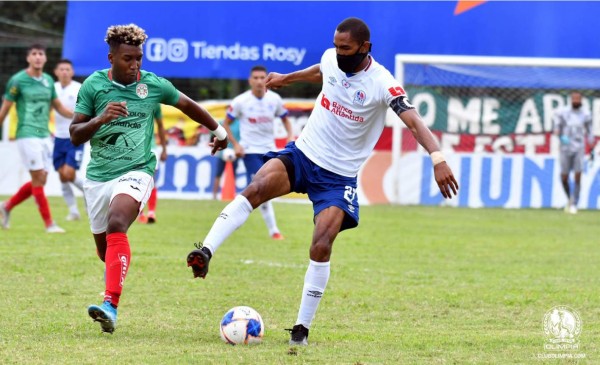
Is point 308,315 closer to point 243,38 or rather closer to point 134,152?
point 134,152

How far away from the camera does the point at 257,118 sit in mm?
15297

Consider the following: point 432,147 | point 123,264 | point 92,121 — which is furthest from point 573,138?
point 92,121

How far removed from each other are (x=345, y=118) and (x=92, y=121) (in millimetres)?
1674

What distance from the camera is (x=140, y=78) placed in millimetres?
7574

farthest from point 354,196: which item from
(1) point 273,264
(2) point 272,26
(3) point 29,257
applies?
(2) point 272,26

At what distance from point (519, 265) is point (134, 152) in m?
6.11

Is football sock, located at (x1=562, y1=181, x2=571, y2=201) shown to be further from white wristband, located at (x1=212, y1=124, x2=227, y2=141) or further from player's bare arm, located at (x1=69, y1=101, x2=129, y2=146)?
player's bare arm, located at (x1=69, y1=101, x2=129, y2=146)

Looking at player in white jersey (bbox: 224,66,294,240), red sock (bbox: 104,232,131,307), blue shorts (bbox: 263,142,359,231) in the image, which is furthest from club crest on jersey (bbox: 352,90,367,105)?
player in white jersey (bbox: 224,66,294,240)

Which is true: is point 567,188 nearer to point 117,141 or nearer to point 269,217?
point 269,217

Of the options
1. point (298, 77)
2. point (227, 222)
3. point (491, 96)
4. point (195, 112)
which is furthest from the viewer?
point (491, 96)

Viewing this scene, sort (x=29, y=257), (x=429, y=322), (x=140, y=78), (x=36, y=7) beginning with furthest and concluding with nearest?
(x=36, y=7) → (x=29, y=257) → (x=429, y=322) → (x=140, y=78)

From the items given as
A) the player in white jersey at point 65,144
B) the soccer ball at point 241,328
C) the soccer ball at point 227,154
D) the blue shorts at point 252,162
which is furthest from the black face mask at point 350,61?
the soccer ball at point 227,154

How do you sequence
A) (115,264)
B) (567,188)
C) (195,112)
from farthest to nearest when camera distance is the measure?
(567,188), (195,112), (115,264)

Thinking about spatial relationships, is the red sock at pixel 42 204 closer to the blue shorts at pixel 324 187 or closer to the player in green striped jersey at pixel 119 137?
the player in green striped jersey at pixel 119 137
